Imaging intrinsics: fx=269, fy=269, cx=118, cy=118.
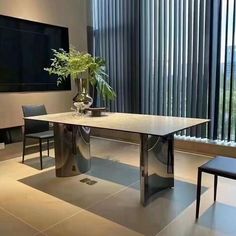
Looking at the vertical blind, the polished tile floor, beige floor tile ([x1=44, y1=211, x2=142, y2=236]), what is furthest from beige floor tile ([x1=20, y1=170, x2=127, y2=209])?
the vertical blind

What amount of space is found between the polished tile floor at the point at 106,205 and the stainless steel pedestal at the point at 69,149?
124mm

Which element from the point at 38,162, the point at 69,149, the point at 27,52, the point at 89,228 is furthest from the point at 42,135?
the point at 89,228

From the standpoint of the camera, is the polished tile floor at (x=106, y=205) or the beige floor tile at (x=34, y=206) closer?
the polished tile floor at (x=106, y=205)

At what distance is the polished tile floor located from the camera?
6.99 feet

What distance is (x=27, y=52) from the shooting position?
431cm

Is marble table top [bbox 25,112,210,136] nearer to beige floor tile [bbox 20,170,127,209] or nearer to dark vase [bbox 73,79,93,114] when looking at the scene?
dark vase [bbox 73,79,93,114]

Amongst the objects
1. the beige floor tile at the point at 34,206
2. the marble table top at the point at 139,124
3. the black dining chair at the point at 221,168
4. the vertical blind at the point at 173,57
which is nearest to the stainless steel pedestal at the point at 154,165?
the marble table top at the point at 139,124

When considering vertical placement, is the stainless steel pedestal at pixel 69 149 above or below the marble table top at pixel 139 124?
below

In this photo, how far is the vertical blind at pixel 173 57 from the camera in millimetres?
3840

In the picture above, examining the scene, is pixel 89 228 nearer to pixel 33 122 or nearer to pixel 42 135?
pixel 42 135

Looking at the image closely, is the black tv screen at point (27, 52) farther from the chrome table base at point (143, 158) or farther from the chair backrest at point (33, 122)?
the chrome table base at point (143, 158)

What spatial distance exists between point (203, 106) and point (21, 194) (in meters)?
2.79

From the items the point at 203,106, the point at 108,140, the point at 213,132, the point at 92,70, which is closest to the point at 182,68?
the point at 203,106

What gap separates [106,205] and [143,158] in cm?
57
